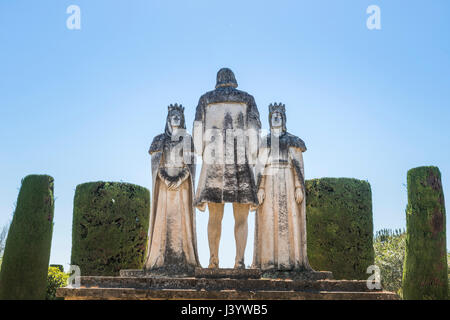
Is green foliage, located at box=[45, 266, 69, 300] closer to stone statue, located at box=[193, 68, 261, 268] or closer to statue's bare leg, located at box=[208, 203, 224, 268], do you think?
statue's bare leg, located at box=[208, 203, 224, 268]

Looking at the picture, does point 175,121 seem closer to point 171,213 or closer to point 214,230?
point 171,213

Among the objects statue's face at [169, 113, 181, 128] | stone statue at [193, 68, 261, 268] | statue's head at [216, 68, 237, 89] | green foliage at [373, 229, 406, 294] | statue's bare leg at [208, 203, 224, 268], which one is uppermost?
statue's head at [216, 68, 237, 89]

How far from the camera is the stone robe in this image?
7.12 meters

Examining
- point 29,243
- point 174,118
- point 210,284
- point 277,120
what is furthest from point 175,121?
point 29,243

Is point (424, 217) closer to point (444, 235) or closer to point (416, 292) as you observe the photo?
point (444, 235)

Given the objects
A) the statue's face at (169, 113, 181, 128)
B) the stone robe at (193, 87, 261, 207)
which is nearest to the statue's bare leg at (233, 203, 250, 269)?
the stone robe at (193, 87, 261, 207)

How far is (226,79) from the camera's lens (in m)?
7.96

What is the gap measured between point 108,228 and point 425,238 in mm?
8098

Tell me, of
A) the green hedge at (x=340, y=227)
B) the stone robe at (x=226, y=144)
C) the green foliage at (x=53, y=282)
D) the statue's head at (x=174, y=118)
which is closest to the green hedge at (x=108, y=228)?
the green foliage at (x=53, y=282)

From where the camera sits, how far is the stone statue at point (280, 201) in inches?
339

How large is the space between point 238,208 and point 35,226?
260 inches

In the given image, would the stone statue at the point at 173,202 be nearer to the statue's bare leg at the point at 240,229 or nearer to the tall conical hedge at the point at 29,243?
the statue's bare leg at the point at 240,229

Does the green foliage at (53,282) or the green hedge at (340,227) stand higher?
the green hedge at (340,227)

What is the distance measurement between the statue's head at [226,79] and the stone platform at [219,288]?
10.6 ft
